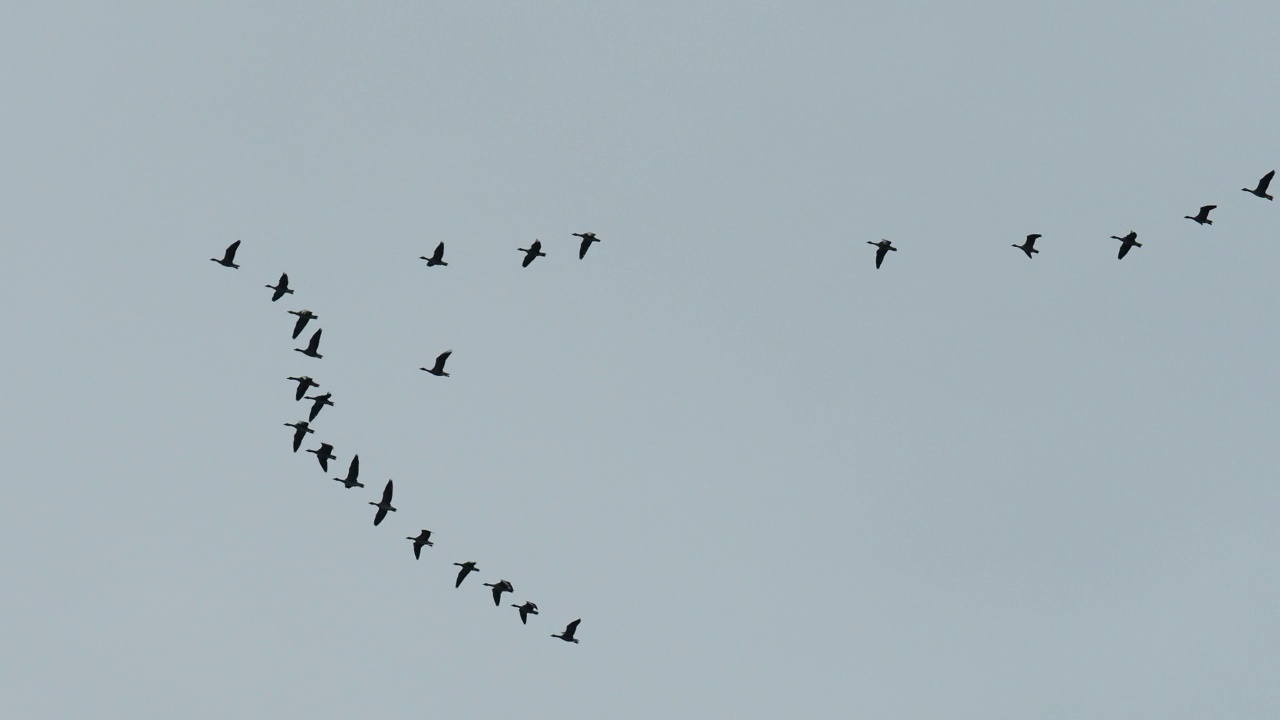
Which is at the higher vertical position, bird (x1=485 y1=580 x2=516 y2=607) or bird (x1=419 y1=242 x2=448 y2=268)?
bird (x1=419 y1=242 x2=448 y2=268)

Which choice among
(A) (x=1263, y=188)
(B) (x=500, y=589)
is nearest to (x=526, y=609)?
(B) (x=500, y=589)

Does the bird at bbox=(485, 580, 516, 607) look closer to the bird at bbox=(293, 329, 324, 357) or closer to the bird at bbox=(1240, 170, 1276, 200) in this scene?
the bird at bbox=(293, 329, 324, 357)

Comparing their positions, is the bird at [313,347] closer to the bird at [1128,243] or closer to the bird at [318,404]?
the bird at [318,404]

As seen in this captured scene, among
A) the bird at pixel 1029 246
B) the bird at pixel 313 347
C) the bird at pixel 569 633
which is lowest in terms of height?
the bird at pixel 569 633

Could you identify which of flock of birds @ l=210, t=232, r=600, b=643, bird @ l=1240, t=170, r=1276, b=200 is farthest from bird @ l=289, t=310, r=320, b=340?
bird @ l=1240, t=170, r=1276, b=200

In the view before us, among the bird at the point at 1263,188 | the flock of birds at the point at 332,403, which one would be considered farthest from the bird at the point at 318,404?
the bird at the point at 1263,188

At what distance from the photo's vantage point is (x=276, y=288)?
445 ft

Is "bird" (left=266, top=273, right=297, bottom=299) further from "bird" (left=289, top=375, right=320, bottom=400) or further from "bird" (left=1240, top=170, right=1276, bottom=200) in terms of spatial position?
"bird" (left=1240, top=170, right=1276, bottom=200)

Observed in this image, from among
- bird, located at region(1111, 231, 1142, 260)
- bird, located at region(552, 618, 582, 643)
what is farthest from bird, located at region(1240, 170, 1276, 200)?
bird, located at region(552, 618, 582, 643)

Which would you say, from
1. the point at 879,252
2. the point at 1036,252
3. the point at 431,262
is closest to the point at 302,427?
the point at 431,262

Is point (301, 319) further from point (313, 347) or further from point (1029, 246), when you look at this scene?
point (1029, 246)

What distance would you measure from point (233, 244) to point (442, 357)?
14.4 m

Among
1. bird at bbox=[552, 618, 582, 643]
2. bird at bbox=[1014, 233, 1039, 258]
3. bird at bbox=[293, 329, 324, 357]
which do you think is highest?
bird at bbox=[1014, 233, 1039, 258]

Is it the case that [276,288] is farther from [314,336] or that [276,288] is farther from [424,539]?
[424,539]
